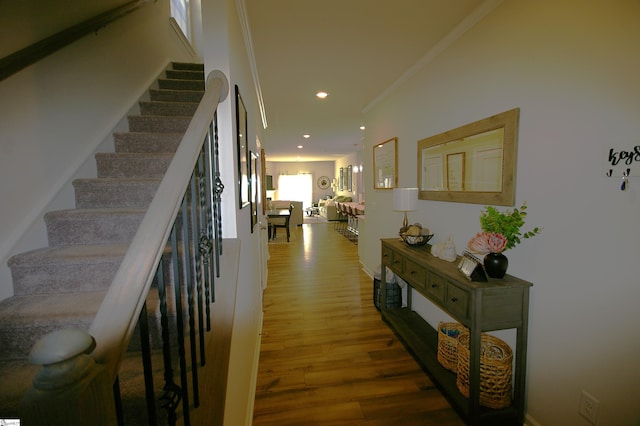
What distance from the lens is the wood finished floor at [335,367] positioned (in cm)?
178

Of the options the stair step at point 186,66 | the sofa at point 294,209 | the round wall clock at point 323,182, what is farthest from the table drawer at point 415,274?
the round wall clock at point 323,182

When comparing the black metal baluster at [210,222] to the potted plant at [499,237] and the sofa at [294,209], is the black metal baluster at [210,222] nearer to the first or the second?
the potted plant at [499,237]

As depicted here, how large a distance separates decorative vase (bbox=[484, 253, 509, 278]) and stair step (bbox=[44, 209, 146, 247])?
2.12 meters

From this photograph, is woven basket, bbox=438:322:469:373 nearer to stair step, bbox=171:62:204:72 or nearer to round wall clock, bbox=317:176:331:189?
stair step, bbox=171:62:204:72

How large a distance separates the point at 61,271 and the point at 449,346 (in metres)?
2.51

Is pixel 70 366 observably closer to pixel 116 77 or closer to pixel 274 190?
pixel 116 77

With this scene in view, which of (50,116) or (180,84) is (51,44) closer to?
(50,116)

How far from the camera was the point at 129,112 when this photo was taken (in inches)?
91.7

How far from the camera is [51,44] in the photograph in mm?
1487

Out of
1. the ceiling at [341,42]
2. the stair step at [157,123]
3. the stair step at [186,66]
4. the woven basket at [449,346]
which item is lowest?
the woven basket at [449,346]

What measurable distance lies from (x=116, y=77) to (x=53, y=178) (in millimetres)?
1077

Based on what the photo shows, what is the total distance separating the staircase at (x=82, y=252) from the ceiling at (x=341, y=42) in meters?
1.07

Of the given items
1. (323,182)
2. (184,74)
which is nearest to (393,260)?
(184,74)

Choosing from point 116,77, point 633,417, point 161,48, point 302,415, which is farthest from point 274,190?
point 633,417
